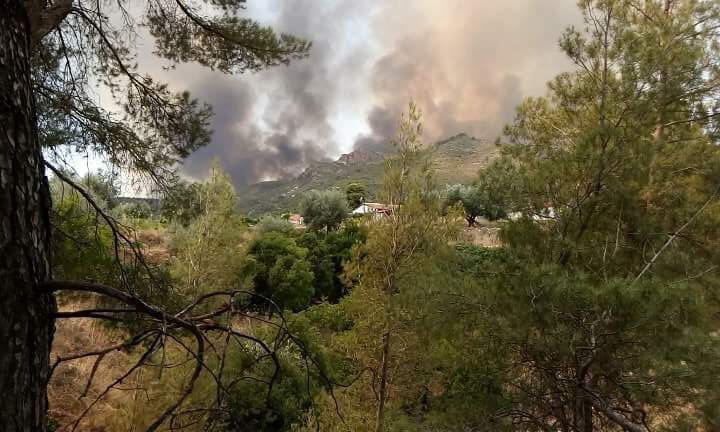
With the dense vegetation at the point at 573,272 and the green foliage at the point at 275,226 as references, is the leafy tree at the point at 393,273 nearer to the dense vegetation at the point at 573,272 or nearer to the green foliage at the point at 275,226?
the dense vegetation at the point at 573,272

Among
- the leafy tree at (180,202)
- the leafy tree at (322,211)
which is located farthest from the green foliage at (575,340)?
the leafy tree at (322,211)

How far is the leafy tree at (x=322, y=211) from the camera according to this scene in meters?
27.5

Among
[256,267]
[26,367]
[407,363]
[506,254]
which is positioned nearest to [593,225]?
[506,254]

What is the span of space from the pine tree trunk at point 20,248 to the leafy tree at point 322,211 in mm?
26585

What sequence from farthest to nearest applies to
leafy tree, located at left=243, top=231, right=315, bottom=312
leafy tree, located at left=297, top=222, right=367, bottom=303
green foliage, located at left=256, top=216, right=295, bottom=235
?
green foliage, located at left=256, top=216, right=295, bottom=235, leafy tree, located at left=297, top=222, right=367, bottom=303, leafy tree, located at left=243, top=231, right=315, bottom=312

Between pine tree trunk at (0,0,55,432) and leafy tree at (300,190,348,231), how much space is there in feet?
87.2

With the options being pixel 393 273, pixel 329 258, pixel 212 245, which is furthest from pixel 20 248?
pixel 329 258

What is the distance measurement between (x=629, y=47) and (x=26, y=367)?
520 cm

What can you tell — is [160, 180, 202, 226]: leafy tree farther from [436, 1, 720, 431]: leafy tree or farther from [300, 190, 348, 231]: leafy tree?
[300, 190, 348, 231]: leafy tree

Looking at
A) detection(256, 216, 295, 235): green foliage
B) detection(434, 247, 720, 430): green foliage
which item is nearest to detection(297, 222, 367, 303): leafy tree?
detection(256, 216, 295, 235): green foliage

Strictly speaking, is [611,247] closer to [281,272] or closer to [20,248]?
[20,248]

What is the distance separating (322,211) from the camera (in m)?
27.6

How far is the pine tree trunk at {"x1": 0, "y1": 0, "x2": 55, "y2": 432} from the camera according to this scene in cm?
65

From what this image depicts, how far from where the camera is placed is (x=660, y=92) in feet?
12.8
